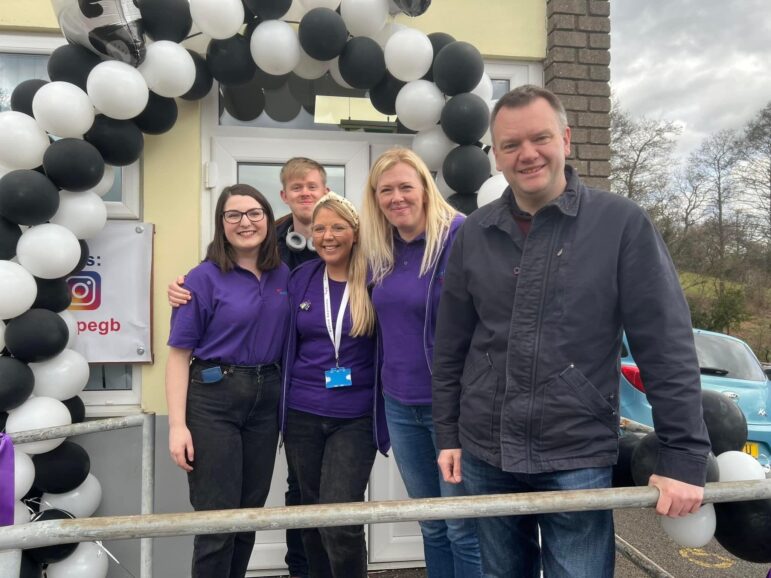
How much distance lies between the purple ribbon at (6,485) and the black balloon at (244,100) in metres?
2.14

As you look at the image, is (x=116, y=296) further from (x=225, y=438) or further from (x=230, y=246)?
(x=225, y=438)

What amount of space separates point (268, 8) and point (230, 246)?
1.23 m

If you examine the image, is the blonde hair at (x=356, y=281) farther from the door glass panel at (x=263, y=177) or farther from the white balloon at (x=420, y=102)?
the door glass panel at (x=263, y=177)

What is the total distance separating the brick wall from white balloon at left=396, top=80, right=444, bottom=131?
893mm

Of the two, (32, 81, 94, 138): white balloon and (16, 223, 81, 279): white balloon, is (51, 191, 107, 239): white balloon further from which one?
(32, 81, 94, 138): white balloon

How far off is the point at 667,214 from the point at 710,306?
4.58m

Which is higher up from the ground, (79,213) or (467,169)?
(467,169)

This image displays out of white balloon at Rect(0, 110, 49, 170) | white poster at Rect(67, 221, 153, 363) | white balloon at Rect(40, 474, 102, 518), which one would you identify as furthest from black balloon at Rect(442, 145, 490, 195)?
white balloon at Rect(40, 474, 102, 518)

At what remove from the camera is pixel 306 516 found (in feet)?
4.35

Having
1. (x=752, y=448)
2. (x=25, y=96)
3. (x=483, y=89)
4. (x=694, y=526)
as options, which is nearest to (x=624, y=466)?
(x=694, y=526)

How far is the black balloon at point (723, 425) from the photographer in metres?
1.73

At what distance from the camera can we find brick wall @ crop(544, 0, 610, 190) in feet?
11.1

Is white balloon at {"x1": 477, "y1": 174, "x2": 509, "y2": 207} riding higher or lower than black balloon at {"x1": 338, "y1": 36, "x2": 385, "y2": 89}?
lower

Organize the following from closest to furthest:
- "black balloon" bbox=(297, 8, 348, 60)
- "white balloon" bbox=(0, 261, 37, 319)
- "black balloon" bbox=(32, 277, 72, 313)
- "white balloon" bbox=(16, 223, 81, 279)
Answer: "white balloon" bbox=(0, 261, 37, 319) < "white balloon" bbox=(16, 223, 81, 279) < "black balloon" bbox=(32, 277, 72, 313) < "black balloon" bbox=(297, 8, 348, 60)
